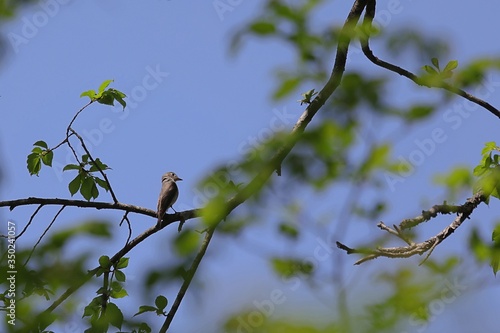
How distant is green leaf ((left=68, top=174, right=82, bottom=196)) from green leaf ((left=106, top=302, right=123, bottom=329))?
1.38 m

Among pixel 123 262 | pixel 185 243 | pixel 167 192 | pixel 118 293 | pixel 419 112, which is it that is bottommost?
pixel 185 243

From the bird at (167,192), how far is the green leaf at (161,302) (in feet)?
3.97

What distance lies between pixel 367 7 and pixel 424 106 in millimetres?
2952

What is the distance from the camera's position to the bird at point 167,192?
6906mm

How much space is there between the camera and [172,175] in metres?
9.10

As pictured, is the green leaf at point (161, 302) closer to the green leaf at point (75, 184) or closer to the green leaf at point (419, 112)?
the green leaf at point (75, 184)

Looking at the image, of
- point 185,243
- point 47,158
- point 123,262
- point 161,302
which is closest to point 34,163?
point 47,158

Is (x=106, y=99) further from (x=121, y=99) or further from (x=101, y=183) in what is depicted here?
(x=101, y=183)

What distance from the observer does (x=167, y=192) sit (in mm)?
7539

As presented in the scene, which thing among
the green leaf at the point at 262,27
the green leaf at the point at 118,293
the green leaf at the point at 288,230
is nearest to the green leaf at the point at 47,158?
the green leaf at the point at 118,293

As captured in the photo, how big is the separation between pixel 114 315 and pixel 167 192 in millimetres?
3493

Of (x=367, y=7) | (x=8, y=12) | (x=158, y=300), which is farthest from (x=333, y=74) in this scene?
(x=8, y=12)

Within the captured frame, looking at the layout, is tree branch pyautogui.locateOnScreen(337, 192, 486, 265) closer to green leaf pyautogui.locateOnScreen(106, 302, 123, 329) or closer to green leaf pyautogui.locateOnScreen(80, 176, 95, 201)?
green leaf pyautogui.locateOnScreen(106, 302, 123, 329)

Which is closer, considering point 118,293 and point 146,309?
point 146,309
